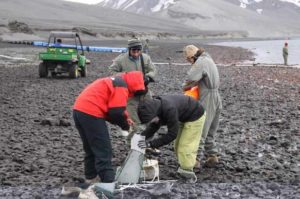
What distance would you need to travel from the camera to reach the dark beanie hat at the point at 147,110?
5820 mm

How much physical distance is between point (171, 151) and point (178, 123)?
6.82 ft

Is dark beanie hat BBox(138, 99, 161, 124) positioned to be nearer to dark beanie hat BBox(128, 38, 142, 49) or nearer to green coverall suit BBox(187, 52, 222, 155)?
green coverall suit BBox(187, 52, 222, 155)

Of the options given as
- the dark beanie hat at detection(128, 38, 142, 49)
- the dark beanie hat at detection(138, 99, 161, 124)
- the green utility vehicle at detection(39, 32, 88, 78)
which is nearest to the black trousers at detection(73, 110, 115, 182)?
the dark beanie hat at detection(138, 99, 161, 124)

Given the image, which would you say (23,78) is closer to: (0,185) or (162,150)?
(162,150)

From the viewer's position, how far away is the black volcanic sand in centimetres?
623

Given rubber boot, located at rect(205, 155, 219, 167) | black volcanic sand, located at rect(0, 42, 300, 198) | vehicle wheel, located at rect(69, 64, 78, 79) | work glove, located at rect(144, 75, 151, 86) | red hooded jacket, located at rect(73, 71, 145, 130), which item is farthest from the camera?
vehicle wheel, located at rect(69, 64, 78, 79)

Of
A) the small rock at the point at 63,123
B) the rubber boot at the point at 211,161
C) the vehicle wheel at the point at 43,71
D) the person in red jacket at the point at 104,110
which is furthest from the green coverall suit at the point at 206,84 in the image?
the vehicle wheel at the point at 43,71

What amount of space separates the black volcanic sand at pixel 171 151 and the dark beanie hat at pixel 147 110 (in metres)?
0.79

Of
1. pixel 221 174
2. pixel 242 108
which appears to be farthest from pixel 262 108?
pixel 221 174

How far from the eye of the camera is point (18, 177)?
6758 mm

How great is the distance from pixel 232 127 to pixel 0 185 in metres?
5.28

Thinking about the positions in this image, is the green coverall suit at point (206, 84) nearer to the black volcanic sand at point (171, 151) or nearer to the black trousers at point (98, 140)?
the black volcanic sand at point (171, 151)

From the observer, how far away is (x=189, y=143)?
21.7ft

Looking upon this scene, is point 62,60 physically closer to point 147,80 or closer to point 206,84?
point 147,80
